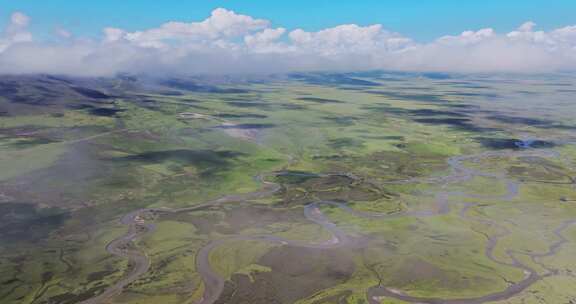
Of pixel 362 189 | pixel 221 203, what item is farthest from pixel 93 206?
pixel 362 189

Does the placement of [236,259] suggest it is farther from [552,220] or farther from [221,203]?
[552,220]

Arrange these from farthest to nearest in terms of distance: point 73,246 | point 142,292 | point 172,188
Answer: point 172,188 < point 73,246 < point 142,292

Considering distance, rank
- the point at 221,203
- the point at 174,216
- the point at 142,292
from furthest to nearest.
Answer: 1. the point at 221,203
2. the point at 174,216
3. the point at 142,292

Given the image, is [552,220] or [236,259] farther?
[552,220]

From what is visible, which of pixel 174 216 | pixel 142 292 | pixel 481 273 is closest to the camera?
pixel 142 292

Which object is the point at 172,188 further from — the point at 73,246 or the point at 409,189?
the point at 409,189

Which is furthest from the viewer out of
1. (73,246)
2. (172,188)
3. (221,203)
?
(172,188)

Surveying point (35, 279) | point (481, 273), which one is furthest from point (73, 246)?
point (481, 273)

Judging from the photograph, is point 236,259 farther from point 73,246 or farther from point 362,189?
point 362,189
